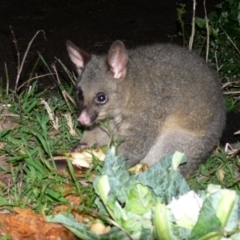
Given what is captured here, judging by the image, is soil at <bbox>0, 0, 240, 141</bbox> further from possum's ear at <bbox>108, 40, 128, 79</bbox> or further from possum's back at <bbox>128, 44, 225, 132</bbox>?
possum's ear at <bbox>108, 40, 128, 79</bbox>

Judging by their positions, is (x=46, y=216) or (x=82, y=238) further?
(x=46, y=216)

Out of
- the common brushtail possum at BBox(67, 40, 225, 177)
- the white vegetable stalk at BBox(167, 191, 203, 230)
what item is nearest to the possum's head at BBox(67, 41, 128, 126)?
the common brushtail possum at BBox(67, 40, 225, 177)

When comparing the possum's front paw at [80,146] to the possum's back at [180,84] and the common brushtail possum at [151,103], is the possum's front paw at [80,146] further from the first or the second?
the possum's back at [180,84]

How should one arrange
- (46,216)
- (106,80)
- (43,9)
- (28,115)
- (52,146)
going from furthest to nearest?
(43,9) → (28,115) → (52,146) → (106,80) → (46,216)

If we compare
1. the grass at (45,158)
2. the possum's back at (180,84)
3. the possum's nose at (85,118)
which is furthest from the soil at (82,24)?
the possum's nose at (85,118)

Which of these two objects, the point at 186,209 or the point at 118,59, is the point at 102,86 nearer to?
the point at 118,59

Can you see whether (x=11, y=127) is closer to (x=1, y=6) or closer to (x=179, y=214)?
(x=179, y=214)

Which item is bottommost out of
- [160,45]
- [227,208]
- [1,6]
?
[1,6]

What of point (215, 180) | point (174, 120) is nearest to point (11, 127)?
point (174, 120)

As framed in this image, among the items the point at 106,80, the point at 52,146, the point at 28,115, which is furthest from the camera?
the point at 28,115
